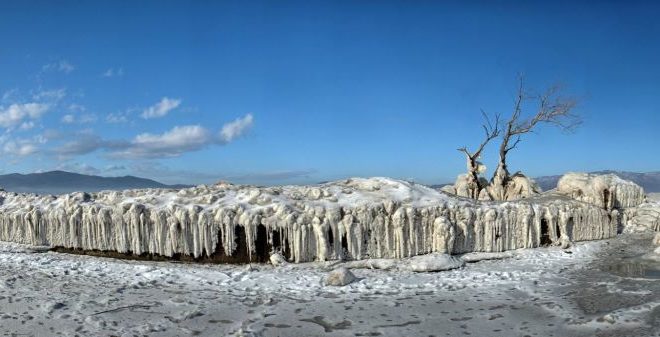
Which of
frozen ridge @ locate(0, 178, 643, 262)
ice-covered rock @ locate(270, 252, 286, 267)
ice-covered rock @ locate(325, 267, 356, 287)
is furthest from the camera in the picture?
frozen ridge @ locate(0, 178, 643, 262)

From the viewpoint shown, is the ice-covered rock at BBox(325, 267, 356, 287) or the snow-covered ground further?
the ice-covered rock at BBox(325, 267, 356, 287)

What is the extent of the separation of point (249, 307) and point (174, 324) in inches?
59.6

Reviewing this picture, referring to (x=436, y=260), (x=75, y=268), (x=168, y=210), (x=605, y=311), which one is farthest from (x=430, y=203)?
(x=75, y=268)

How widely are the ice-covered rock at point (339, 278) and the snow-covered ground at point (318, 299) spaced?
16 cm

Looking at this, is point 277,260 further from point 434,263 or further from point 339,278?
point 434,263

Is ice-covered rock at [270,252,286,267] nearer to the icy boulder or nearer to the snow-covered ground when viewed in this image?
the snow-covered ground

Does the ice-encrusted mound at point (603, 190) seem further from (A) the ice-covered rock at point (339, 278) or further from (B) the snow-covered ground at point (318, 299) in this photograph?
(A) the ice-covered rock at point (339, 278)

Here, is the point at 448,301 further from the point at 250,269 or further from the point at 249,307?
the point at 250,269

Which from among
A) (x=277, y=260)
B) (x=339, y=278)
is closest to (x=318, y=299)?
(x=339, y=278)

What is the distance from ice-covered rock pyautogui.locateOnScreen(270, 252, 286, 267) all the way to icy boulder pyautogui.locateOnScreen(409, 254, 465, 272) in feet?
10.9

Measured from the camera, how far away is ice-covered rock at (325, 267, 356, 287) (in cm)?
1201

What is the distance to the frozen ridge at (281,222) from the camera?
46.9ft

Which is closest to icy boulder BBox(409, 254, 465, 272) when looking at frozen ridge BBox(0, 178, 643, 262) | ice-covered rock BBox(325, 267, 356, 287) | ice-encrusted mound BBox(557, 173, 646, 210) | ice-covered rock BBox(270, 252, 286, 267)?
frozen ridge BBox(0, 178, 643, 262)

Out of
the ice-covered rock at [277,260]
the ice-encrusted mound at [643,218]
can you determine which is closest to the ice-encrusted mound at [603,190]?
the ice-encrusted mound at [643,218]
